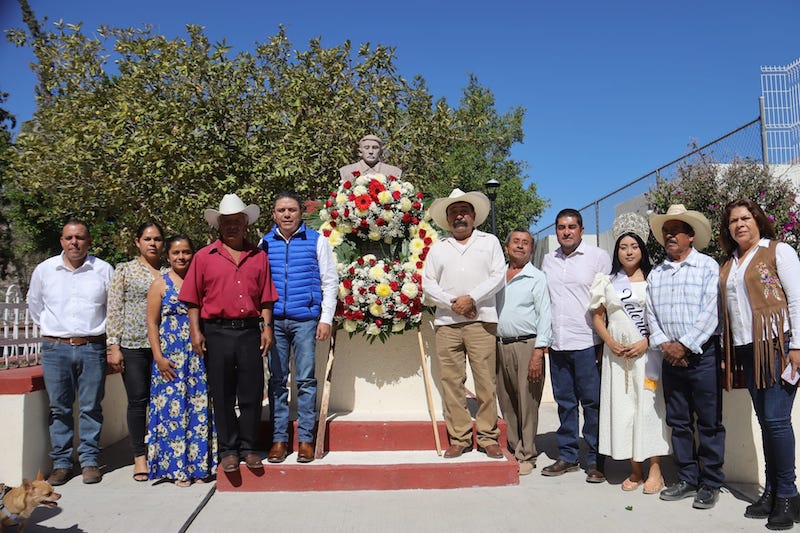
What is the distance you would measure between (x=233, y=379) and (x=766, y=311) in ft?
11.7

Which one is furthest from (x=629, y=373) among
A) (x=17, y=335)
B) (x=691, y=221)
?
(x=17, y=335)

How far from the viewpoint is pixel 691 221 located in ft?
14.0

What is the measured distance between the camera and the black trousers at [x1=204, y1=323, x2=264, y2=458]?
431 cm

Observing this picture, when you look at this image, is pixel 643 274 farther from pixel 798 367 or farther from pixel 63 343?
pixel 63 343

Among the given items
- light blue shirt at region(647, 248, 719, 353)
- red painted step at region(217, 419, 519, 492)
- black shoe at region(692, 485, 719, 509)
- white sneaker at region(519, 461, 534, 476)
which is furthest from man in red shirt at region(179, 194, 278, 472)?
black shoe at region(692, 485, 719, 509)

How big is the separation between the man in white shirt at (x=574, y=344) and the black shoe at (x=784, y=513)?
119cm

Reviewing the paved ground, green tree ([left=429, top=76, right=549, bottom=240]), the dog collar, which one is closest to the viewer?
the dog collar

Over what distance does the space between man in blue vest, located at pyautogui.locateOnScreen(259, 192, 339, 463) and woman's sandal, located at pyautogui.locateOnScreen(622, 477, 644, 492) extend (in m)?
2.33

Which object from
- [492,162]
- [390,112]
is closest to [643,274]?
[390,112]

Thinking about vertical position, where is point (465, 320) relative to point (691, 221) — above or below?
below

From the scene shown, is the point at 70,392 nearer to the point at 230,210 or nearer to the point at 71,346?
the point at 71,346

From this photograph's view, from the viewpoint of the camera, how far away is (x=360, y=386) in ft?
17.8

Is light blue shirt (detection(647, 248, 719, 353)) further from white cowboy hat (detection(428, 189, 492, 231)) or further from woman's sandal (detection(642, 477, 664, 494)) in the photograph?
white cowboy hat (detection(428, 189, 492, 231))

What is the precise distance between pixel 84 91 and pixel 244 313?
10083 millimetres
